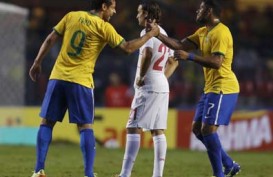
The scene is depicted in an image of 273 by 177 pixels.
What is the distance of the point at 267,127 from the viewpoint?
66.1ft

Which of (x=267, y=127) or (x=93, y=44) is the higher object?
(x=93, y=44)

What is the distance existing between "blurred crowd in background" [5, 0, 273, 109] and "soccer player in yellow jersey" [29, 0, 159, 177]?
9.96m

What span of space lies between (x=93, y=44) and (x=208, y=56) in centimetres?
151

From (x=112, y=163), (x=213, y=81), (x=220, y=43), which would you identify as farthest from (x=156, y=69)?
(x=112, y=163)

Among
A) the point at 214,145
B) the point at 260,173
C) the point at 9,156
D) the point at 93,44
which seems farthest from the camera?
the point at 9,156

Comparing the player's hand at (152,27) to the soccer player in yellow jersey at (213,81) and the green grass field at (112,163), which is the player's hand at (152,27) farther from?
the green grass field at (112,163)

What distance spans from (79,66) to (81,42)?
0.29 metres

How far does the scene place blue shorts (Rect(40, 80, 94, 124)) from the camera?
10.8 metres

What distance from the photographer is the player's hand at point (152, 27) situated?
35.5 feet

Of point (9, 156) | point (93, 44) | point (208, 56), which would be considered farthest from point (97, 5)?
point (9, 156)

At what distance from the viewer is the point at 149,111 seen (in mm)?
11422


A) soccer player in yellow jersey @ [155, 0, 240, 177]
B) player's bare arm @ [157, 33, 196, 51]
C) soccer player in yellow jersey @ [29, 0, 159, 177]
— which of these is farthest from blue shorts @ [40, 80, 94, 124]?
soccer player in yellow jersey @ [155, 0, 240, 177]

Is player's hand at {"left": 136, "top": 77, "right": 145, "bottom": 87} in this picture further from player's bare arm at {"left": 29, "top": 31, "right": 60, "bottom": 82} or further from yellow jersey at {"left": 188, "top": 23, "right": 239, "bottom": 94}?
player's bare arm at {"left": 29, "top": 31, "right": 60, "bottom": 82}

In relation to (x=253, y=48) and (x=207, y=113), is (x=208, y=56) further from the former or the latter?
(x=253, y=48)
